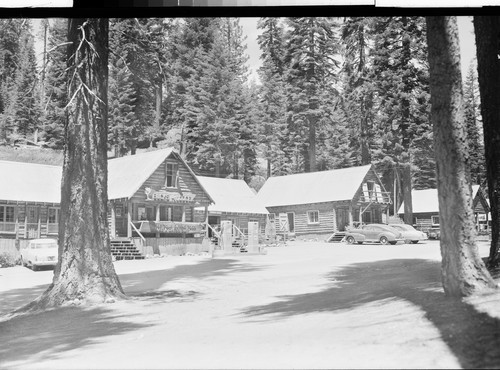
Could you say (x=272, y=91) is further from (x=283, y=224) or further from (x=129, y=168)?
(x=283, y=224)

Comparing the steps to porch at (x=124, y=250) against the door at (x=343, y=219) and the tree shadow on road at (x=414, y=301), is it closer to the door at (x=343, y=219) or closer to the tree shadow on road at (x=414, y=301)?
the tree shadow on road at (x=414, y=301)

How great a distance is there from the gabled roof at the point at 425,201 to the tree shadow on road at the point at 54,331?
2.69 meters

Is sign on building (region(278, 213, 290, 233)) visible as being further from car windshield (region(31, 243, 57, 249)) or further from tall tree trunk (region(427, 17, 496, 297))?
tall tree trunk (region(427, 17, 496, 297))

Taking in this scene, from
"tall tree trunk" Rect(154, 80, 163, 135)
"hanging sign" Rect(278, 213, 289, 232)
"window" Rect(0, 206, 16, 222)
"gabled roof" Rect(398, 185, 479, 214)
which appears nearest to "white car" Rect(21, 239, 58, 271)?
"window" Rect(0, 206, 16, 222)

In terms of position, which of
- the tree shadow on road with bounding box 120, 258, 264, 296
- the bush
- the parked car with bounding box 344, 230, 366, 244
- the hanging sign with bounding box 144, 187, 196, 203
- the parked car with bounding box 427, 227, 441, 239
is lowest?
the tree shadow on road with bounding box 120, 258, 264, 296

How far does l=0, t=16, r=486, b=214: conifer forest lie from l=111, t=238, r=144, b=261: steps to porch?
1.34m

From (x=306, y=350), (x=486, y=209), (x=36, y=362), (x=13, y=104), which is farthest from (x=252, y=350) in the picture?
(x=13, y=104)

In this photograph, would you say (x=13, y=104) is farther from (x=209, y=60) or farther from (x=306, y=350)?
(x=306, y=350)

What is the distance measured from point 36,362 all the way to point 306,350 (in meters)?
2.08

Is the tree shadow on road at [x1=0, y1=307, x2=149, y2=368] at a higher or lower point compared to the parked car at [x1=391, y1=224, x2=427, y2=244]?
lower

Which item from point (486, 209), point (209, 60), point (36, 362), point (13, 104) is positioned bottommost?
point (36, 362)

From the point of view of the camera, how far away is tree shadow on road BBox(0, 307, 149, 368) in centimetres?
427

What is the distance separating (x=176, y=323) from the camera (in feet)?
14.7

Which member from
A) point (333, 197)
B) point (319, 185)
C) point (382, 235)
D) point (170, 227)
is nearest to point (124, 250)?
point (170, 227)
